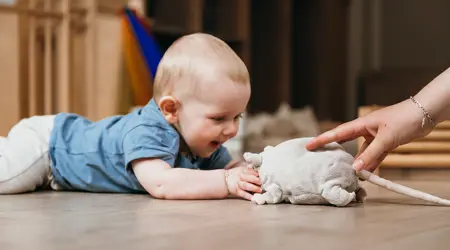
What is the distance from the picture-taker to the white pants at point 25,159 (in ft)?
4.43

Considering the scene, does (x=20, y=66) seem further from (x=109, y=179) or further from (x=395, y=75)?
(x=395, y=75)

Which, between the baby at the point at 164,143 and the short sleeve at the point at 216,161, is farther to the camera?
the short sleeve at the point at 216,161

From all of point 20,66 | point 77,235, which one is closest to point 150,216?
point 77,235

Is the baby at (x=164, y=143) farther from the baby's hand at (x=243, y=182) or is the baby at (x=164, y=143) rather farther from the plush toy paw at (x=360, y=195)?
the plush toy paw at (x=360, y=195)

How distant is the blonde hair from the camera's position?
1234 millimetres

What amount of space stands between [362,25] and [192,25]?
69.4 inches

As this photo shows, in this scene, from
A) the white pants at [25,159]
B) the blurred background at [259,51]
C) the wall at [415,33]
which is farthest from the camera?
the wall at [415,33]

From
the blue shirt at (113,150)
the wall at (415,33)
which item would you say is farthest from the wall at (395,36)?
the blue shirt at (113,150)

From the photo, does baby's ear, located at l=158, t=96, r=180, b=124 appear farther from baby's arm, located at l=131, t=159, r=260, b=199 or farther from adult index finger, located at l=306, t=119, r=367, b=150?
adult index finger, located at l=306, t=119, r=367, b=150

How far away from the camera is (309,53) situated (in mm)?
4570

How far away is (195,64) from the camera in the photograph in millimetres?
1243

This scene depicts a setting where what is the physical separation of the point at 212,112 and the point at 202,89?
0.05 metres

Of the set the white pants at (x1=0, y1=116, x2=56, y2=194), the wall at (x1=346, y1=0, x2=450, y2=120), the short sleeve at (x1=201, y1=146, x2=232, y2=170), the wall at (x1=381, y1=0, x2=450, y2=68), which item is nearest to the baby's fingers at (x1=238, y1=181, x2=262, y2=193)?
the short sleeve at (x1=201, y1=146, x2=232, y2=170)

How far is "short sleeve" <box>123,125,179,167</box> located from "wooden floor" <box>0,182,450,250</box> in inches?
3.4
